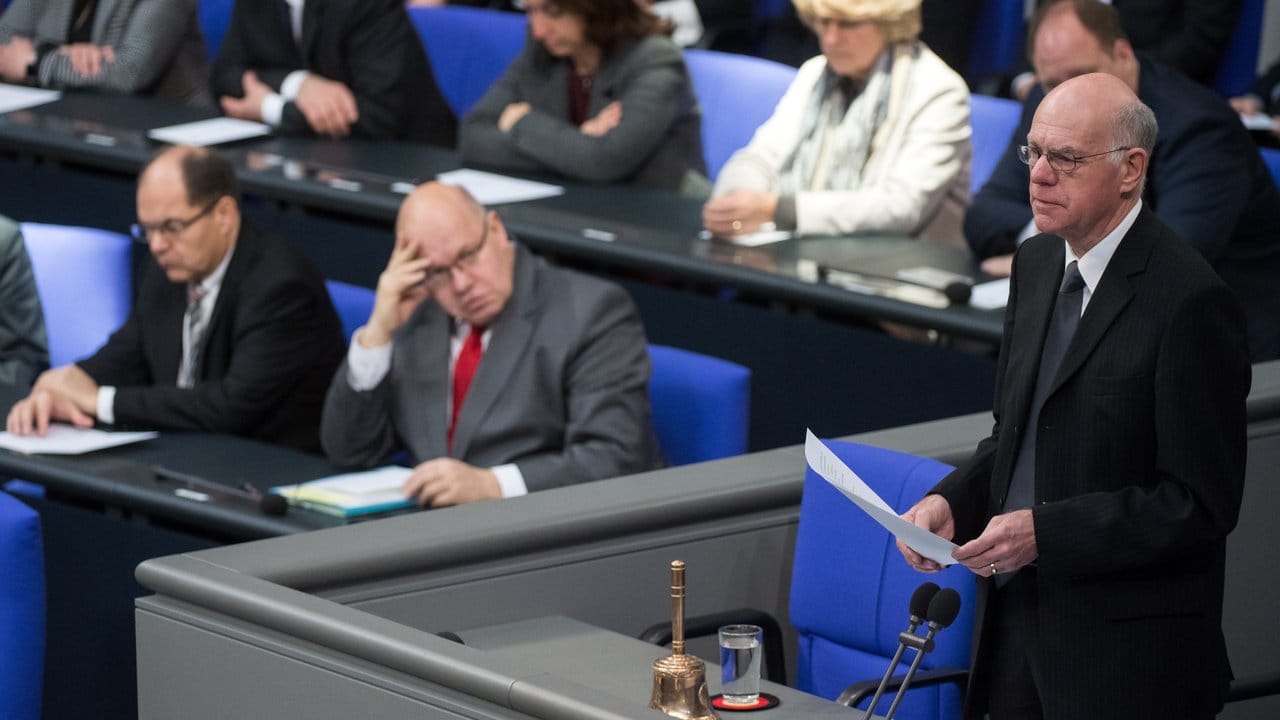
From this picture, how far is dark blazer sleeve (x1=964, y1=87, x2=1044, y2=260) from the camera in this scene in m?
4.69

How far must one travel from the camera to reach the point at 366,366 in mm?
3984

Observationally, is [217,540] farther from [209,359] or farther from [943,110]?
[943,110]

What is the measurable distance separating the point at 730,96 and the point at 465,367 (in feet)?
6.62

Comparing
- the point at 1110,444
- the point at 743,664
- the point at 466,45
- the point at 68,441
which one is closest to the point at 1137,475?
the point at 1110,444

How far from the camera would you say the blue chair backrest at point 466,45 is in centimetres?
661

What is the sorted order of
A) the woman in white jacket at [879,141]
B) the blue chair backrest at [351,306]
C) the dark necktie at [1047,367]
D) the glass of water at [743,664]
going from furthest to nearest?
the woman in white jacket at [879,141] → the blue chair backrest at [351,306] → the glass of water at [743,664] → the dark necktie at [1047,367]

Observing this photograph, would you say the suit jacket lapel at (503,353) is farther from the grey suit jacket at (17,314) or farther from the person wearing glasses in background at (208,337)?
the grey suit jacket at (17,314)

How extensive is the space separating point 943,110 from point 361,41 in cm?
203

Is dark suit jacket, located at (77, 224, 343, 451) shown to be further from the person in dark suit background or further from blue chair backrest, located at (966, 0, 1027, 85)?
blue chair backrest, located at (966, 0, 1027, 85)

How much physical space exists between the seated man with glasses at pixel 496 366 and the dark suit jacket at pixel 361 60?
2372 millimetres

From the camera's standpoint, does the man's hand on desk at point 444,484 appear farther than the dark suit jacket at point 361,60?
No

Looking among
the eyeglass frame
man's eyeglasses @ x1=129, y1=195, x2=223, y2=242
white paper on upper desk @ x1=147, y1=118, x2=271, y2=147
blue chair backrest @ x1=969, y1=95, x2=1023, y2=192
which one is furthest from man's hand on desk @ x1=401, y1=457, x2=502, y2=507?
white paper on upper desk @ x1=147, y1=118, x2=271, y2=147

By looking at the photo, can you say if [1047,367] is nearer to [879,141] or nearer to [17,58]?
[879,141]

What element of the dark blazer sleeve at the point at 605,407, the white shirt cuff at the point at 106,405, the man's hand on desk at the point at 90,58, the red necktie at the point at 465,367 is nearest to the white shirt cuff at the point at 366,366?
the red necktie at the point at 465,367
